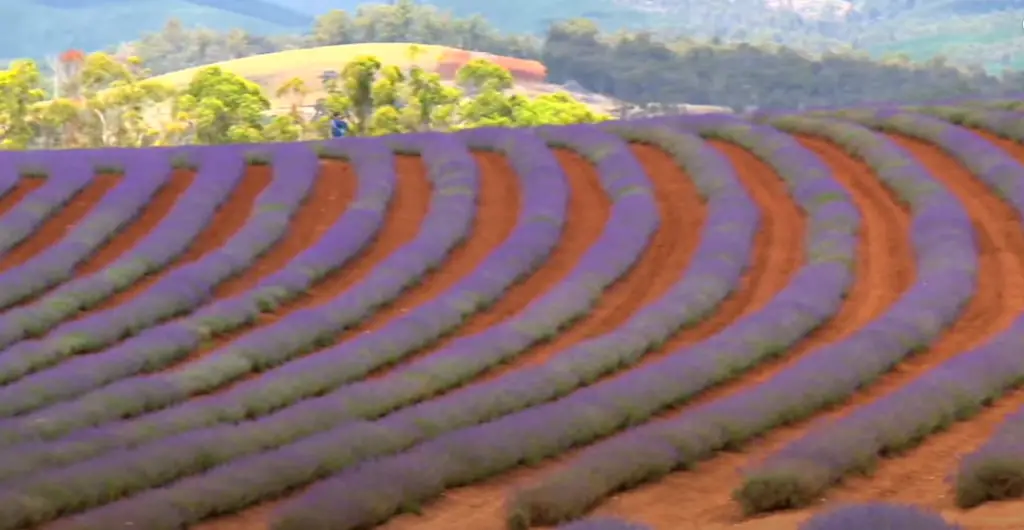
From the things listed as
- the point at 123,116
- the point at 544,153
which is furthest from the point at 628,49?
the point at 544,153

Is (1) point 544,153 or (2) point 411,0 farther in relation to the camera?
(2) point 411,0

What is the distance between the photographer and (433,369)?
809 centimetres

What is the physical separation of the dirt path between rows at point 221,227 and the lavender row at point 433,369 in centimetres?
289

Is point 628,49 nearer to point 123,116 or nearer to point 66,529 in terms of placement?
point 123,116

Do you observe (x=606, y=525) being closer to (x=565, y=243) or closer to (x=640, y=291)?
(x=640, y=291)

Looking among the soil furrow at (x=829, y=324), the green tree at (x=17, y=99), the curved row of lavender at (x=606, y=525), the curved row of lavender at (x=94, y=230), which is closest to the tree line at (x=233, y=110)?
the green tree at (x=17, y=99)

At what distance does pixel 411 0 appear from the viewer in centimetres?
6462

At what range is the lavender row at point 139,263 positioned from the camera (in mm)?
9773

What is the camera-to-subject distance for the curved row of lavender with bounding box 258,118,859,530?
5629mm

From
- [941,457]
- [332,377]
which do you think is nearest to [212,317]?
[332,377]

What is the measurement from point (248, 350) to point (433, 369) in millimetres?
1443

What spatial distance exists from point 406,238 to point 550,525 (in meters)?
7.14

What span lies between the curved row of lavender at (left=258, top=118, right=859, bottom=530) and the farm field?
0.02m

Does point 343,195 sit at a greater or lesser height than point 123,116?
greater
